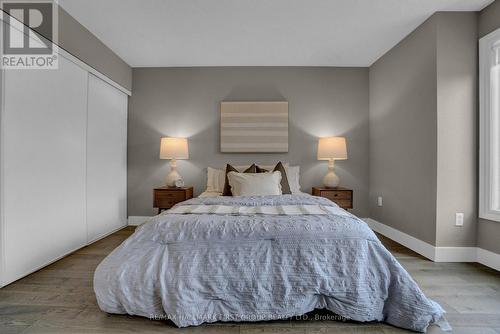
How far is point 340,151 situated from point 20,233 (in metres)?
3.66

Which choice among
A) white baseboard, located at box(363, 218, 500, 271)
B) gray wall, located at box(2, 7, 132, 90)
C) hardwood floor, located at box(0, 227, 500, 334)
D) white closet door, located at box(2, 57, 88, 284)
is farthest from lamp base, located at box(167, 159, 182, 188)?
white baseboard, located at box(363, 218, 500, 271)

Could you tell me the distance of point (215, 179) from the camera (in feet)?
12.5

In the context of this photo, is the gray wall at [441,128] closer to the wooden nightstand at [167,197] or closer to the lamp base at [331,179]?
the lamp base at [331,179]

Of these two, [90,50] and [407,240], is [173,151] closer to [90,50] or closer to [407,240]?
[90,50]

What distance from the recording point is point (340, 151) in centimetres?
380

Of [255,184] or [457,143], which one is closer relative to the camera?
[457,143]

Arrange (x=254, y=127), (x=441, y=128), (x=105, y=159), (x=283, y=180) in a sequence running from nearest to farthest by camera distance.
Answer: (x=441, y=128) → (x=283, y=180) → (x=105, y=159) → (x=254, y=127)

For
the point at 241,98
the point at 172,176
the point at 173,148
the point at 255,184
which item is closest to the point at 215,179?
the point at 172,176

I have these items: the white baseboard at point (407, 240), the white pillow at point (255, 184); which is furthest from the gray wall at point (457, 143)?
the white pillow at point (255, 184)

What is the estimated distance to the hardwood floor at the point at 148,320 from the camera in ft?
5.41

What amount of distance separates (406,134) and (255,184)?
6.30 feet

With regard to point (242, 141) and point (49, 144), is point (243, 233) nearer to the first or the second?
point (49, 144)
